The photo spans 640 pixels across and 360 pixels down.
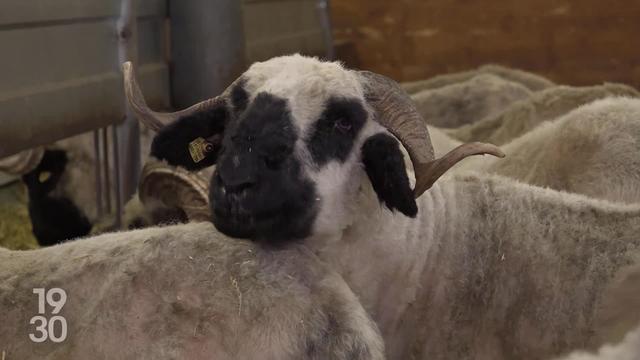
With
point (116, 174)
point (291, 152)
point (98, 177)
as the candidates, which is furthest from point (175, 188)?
point (291, 152)

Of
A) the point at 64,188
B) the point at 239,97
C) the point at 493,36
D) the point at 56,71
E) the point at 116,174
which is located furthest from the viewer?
the point at 493,36

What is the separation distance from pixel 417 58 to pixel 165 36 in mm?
2827

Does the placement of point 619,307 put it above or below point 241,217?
below

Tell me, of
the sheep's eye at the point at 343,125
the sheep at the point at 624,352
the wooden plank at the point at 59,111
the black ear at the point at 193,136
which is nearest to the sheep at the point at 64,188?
the wooden plank at the point at 59,111

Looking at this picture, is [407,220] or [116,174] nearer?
[407,220]

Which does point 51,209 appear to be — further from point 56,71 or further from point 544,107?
point 544,107

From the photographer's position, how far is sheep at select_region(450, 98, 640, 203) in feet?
10.6

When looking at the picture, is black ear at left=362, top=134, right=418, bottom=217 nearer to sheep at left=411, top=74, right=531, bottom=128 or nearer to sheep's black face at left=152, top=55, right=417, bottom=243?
sheep's black face at left=152, top=55, right=417, bottom=243

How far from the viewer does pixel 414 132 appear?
259cm

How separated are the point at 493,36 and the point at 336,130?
4.56 m

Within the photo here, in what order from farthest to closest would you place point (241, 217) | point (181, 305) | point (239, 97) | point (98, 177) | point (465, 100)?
point (465, 100) → point (98, 177) → point (239, 97) → point (241, 217) → point (181, 305)

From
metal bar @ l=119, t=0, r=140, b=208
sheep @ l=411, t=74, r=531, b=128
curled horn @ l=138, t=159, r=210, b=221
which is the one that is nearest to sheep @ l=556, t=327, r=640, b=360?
curled horn @ l=138, t=159, r=210, b=221

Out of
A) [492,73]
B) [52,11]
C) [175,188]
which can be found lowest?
[492,73]

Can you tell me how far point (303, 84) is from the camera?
2432 mm
